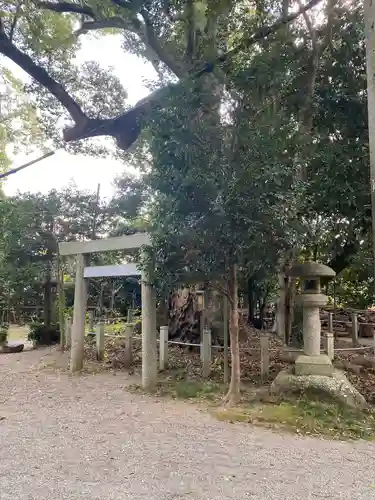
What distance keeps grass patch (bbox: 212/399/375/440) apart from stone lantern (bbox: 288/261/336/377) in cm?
58

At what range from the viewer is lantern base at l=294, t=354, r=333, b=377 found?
18.6ft

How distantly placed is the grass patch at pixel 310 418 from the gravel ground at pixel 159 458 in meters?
0.25

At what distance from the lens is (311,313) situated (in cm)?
604

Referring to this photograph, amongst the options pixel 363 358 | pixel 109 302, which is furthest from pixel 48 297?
pixel 363 358

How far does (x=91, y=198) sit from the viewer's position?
50.2ft

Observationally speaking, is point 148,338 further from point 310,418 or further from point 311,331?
point 310,418

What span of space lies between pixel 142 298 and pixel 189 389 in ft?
5.49

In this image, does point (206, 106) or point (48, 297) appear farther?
point (48, 297)

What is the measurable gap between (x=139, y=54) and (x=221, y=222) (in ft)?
22.9

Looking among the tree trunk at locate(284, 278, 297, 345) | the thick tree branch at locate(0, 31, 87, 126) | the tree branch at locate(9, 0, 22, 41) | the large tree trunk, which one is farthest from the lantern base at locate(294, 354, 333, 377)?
the tree branch at locate(9, 0, 22, 41)

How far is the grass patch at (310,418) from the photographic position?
A: 4660mm

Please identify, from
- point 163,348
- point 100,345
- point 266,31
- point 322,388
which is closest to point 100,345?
point 100,345

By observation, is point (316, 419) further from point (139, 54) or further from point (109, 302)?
point (109, 302)

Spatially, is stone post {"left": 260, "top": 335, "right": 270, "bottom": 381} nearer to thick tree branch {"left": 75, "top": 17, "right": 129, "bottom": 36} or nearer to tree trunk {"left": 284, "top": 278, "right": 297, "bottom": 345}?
tree trunk {"left": 284, "top": 278, "right": 297, "bottom": 345}
